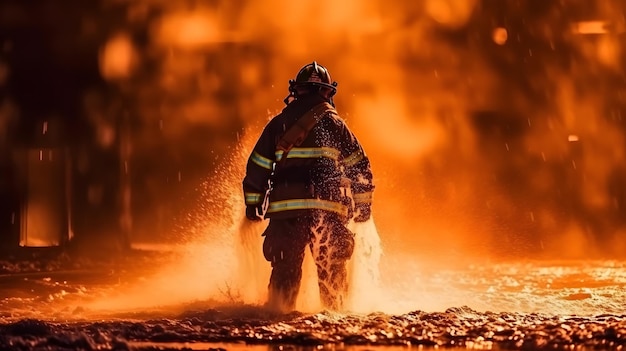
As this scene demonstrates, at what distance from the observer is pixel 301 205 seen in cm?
763

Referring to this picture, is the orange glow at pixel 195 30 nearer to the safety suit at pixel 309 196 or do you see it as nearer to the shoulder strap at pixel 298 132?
the safety suit at pixel 309 196

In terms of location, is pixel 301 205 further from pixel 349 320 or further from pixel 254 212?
pixel 349 320

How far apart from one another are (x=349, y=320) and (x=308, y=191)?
3.76ft

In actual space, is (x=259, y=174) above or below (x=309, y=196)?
above

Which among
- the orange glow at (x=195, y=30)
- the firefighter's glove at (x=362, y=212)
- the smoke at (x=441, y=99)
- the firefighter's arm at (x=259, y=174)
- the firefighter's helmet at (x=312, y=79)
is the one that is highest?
the orange glow at (x=195, y=30)

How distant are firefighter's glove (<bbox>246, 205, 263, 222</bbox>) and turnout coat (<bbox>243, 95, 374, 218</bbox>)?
3 cm

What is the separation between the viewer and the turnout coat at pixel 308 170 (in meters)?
7.68

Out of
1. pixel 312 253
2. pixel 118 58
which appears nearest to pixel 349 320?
pixel 312 253

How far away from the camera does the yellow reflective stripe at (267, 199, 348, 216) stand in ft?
25.1

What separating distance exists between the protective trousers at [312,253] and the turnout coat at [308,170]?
0.31 ft

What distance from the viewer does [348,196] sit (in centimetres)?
790

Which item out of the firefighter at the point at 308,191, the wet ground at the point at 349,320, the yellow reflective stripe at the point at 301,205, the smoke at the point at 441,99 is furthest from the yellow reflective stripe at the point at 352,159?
the smoke at the point at 441,99

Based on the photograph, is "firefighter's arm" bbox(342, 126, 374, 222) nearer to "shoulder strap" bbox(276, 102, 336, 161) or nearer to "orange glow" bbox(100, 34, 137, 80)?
"shoulder strap" bbox(276, 102, 336, 161)

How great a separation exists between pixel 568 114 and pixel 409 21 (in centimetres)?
303
